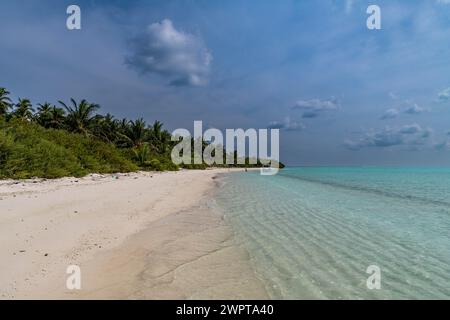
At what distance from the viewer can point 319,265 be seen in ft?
14.6

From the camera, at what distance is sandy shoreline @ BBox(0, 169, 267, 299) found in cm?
333

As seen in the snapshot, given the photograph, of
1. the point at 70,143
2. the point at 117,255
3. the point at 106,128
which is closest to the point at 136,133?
the point at 106,128

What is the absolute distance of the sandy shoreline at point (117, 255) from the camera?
10.9 feet

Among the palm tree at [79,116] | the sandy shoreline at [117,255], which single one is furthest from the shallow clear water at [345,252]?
the palm tree at [79,116]

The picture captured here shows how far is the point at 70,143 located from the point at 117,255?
860 inches

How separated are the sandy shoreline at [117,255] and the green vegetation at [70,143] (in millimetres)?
8612

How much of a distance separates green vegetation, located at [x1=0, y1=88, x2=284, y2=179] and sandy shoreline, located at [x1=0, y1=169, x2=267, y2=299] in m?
8.61

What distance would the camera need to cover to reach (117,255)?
179 inches

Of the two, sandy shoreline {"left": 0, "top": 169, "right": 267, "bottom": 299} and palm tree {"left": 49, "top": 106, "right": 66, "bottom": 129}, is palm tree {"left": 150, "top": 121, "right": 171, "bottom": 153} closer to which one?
palm tree {"left": 49, "top": 106, "right": 66, "bottom": 129}
